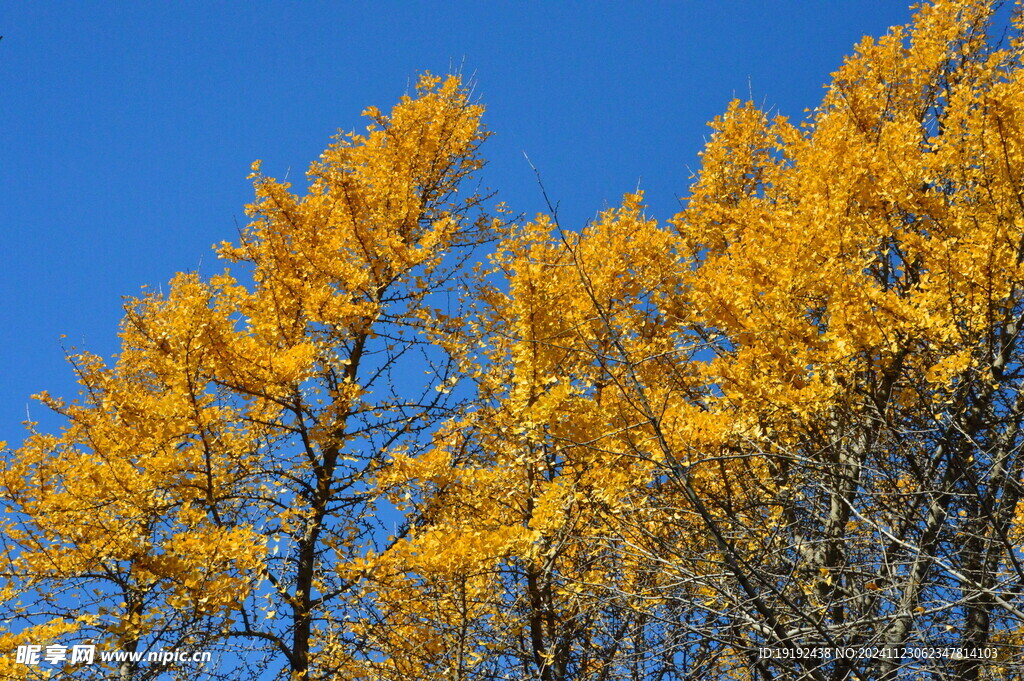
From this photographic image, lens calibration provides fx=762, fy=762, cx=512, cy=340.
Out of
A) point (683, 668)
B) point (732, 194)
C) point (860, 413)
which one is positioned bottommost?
point (683, 668)

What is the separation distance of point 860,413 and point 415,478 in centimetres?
273

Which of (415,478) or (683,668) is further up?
(415,478)

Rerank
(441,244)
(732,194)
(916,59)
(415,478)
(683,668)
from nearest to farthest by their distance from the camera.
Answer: (683,668) < (415,478) < (441,244) < (916,59) < (732,194)

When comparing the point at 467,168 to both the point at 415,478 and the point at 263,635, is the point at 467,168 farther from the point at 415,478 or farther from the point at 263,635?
the point at 263,635

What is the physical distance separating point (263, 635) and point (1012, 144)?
5240 millimetres

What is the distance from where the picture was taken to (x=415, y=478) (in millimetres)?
4973

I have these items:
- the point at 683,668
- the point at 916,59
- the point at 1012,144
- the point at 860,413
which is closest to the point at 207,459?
the point at 683,668

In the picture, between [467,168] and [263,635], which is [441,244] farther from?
[263,635]

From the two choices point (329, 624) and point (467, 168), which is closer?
point (329, 624)

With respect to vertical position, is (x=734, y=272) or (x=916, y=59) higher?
(x=916, y=59)

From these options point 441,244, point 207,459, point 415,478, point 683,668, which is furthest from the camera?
point 441,244

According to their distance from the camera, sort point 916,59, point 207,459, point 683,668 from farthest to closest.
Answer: point 916,59 < point 207,459 < point 683,668

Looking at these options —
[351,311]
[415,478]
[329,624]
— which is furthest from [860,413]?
[329,624]

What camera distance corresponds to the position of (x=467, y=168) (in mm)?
6648
